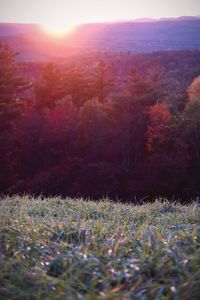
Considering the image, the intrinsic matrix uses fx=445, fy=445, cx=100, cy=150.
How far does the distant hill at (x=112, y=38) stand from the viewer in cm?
9556

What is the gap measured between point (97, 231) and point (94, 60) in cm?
7007

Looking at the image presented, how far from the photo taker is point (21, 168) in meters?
28.5

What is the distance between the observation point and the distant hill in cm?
9556

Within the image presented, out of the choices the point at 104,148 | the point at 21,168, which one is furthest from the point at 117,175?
the point at 21,168

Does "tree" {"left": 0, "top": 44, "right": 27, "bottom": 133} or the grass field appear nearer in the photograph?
the grass field

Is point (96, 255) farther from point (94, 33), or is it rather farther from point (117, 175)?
point (94, 33)

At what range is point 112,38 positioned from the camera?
13050 cm

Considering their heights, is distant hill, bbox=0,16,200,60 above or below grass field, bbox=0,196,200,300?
above

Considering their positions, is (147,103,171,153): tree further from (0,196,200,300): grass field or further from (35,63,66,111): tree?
(0,196,200,300): grass field

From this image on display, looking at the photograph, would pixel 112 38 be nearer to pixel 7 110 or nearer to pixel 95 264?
pixel 7 110

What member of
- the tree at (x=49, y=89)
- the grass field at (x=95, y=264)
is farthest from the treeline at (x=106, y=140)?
the grass field at (x=95, y=264)

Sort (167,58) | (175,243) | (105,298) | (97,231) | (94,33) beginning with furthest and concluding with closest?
1. (94,33)
2. (167,58)
3. (97,231)
4. (175,243)
5. (105,298)

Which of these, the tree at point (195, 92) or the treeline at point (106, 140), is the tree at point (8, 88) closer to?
the treeline at point (106, 140)

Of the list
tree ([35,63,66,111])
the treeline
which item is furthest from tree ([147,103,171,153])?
tree ([35,63,66,111])
